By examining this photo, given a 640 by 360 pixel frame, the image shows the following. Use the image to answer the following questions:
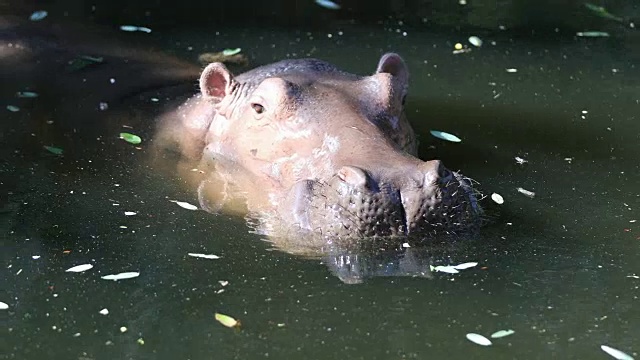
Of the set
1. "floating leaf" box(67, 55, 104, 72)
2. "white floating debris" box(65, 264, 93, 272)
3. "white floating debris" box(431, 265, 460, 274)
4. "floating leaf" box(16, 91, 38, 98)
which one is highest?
"white floating debris" box(431, 265, 460, 274)

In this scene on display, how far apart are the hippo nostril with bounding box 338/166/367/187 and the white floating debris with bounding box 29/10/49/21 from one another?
12.6ft

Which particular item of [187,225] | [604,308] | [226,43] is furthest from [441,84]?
[604,308]

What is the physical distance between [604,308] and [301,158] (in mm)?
1754

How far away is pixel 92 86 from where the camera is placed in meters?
7.51

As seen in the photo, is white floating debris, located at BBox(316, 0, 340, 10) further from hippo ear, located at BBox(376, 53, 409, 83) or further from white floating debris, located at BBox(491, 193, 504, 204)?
white floating debris, located at BBox(491, 193, 504, 204)

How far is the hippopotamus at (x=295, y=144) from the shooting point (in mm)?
5273

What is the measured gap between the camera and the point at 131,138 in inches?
274

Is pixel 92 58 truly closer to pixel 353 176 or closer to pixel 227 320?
pixel 353 176

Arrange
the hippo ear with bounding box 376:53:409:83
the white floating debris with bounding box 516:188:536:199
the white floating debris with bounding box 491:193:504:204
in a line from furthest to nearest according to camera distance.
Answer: the hippo ear with bounding box 376:53:409:83
the white floating debris with bounding box 516:188:536:199
the white floating debris with bounding box 491:193:504:204

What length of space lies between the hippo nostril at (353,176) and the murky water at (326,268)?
0.42 meters

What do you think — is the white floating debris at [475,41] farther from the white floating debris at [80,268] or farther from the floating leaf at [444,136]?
the white floating debris at [80,268]

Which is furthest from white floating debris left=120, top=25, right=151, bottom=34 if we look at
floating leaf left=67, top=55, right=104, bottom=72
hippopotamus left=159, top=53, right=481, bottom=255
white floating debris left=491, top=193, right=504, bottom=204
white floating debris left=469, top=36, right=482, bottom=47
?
white floating debris left=491, top=193, right=504, bottom=204

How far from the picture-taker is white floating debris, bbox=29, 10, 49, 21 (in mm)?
8306

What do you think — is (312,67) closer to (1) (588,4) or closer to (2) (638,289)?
(2) (638,289)
